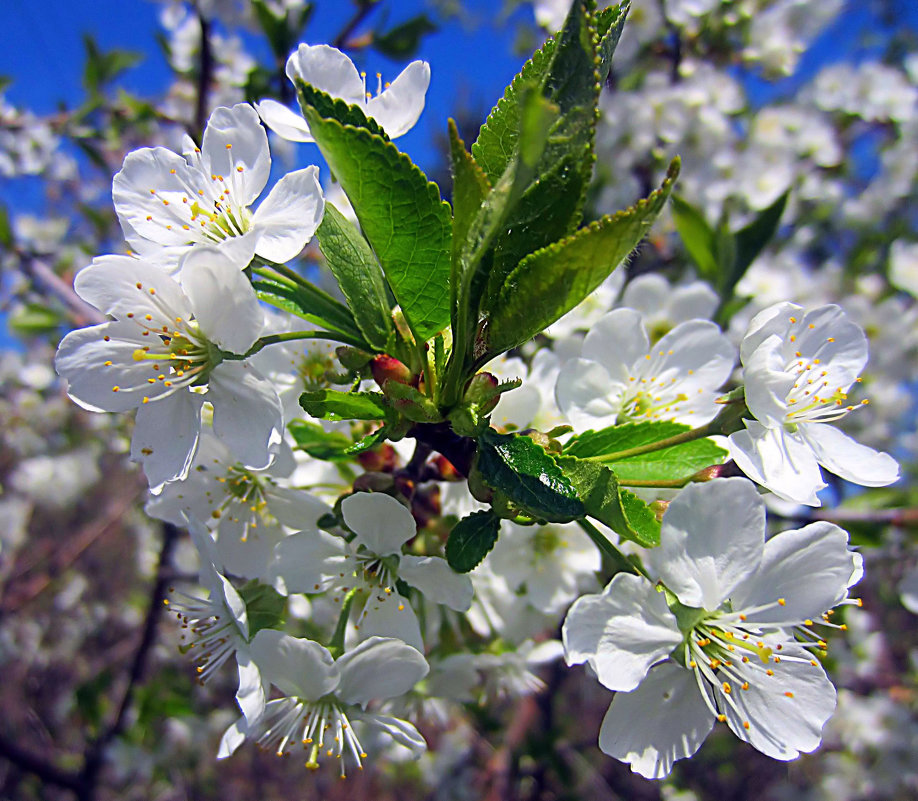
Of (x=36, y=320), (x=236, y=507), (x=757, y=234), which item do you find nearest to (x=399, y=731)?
(x=236, y=507)

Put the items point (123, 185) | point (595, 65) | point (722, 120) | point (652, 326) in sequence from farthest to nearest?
point (722, 120)
point (652, 326)
point (123, 185)
point (595, 65)

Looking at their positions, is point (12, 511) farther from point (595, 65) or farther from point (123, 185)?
point (595, 65)

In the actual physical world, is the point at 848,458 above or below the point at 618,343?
below

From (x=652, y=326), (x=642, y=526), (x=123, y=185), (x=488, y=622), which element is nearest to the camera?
(x=642, y=526)

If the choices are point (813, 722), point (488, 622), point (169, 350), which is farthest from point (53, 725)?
point (813, 722)

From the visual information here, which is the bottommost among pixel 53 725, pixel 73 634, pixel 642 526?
pixel 53 725

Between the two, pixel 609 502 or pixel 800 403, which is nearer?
pixel 609 502

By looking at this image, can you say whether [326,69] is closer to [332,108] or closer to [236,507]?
[332,108]

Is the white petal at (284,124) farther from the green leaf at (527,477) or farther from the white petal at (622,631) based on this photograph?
the white petal at (622,631)
